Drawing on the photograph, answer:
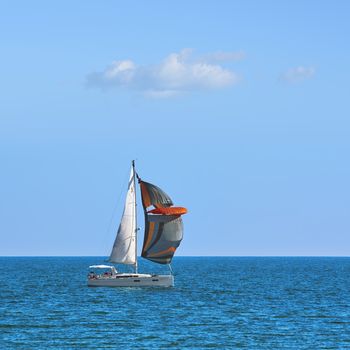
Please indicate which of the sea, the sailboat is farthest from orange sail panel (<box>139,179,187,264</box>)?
the sea

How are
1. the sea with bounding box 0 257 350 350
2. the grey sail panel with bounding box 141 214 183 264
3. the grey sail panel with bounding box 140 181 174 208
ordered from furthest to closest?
the grey sail panel with bounding box 141 214 183 264, the grey sail panel with bounding box 140 181 174 208, the sea with bounding box 0 257 350 350

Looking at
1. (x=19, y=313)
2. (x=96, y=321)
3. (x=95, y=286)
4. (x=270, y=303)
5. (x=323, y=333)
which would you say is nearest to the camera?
(x=323, y=333)

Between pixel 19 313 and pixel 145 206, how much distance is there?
28.8m

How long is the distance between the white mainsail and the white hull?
7.87 feet

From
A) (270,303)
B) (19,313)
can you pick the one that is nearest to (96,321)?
(19,313)

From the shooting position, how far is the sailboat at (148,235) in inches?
3959

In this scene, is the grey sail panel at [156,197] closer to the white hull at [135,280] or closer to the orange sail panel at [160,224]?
the orange sail panel at [160,224]

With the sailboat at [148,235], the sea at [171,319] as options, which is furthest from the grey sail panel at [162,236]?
the sea at [171,319]

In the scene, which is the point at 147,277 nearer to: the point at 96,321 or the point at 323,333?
the point at 96,321

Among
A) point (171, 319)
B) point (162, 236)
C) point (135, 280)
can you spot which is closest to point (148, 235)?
point (162, 236)

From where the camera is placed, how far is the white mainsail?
4072 inches

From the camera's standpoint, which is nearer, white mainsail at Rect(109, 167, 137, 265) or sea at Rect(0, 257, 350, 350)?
sea at Rect(0, 257, 350, 350)

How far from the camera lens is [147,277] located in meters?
100

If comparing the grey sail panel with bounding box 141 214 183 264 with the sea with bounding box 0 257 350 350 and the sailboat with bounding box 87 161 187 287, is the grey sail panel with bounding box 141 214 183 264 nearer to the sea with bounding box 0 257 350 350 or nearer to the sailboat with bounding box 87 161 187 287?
the sailboat with bounding box 87 161 187 287
